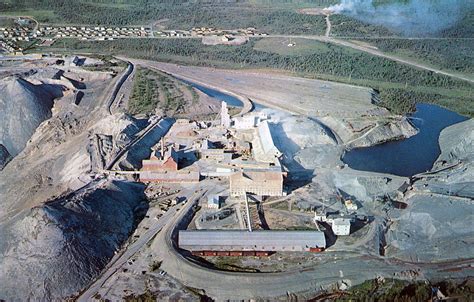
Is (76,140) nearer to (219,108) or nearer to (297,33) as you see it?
(219,108)

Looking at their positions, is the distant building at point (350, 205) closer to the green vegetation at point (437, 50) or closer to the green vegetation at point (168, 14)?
the green vegetation at point (437, 50)

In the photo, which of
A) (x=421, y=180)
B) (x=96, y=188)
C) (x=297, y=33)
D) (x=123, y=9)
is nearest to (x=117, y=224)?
(x=96, y=188)

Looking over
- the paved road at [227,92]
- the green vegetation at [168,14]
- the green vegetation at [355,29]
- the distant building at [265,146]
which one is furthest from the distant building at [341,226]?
the green vegetation at [168,14]

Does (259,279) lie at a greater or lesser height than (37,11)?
lesser

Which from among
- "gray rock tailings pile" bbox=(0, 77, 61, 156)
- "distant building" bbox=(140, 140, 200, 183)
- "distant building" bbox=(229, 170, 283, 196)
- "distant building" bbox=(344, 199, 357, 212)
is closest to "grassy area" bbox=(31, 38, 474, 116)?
"gray rock tailings pile" bbox=(0, 77, 61, 156)

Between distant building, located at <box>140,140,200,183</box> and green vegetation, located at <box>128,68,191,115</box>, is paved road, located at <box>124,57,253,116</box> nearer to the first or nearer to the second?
green vegetation, located at <box>128,68,191,115</box>
